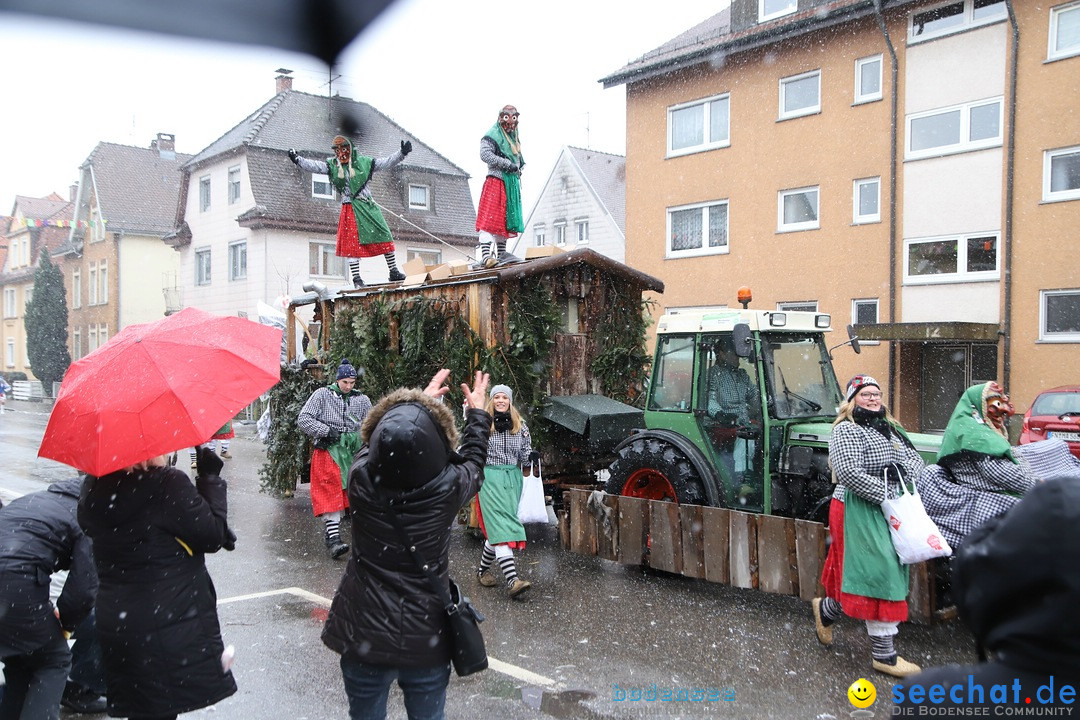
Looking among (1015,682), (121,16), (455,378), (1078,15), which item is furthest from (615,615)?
(1078,15)

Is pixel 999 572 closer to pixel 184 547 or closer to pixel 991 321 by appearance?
pixel 184 547

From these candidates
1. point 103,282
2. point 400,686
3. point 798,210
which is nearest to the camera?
point 400,686

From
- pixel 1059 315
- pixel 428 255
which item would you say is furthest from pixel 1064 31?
pixel 428 255

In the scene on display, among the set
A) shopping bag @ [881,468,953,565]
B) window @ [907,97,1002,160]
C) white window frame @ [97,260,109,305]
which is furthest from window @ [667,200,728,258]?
white window frame @ [97,260,109,305]

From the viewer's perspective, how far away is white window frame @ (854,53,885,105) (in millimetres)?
17328

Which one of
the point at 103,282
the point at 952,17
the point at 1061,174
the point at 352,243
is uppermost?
the point at 952,17

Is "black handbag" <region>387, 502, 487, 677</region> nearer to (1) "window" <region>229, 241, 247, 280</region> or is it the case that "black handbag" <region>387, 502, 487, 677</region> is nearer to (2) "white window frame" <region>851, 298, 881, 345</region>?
(2) "white window frame" <region>851, 298, 881, 345</region>

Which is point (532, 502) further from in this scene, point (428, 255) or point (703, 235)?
point (428, 255)

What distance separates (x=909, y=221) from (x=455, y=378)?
11922mm

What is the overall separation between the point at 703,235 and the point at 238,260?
1641 centimetres

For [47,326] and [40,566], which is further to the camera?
[47,326]

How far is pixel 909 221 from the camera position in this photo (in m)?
17.0

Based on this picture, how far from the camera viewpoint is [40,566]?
3559 mm

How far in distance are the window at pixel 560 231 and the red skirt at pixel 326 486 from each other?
2364 cm
